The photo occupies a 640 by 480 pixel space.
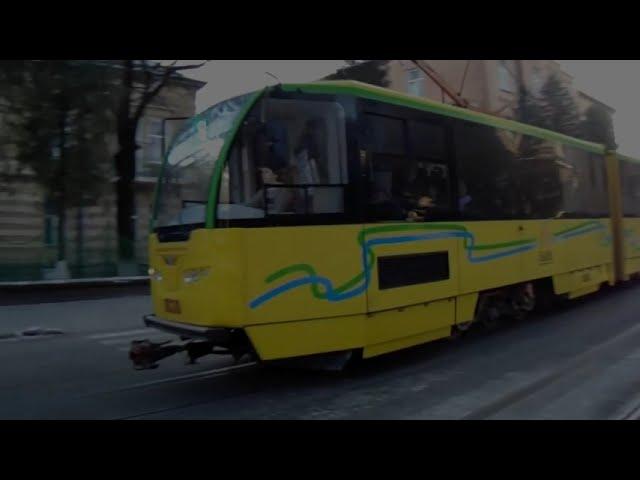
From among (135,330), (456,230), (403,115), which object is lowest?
(135,330)

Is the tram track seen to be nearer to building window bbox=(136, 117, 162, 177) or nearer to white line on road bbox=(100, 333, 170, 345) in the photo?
white line on road bbox=(100, 333, 170, 345)

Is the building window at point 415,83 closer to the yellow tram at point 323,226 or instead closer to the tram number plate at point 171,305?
the yellow tram at point 323,226

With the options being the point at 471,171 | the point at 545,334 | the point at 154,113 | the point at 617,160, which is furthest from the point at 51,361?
the point at 154,113

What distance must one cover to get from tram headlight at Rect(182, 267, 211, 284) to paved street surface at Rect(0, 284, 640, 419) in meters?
1.23

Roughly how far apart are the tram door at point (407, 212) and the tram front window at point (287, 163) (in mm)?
423

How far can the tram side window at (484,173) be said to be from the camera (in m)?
7.37

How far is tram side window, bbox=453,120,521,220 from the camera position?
737cm

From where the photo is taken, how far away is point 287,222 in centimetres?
526

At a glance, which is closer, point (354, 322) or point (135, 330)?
point (354, 322)

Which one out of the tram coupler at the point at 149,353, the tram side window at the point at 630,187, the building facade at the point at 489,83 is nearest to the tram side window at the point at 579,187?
the tram side window at the point at 630,187

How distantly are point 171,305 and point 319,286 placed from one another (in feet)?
5.14

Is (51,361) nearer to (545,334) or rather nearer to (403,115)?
(403,115)

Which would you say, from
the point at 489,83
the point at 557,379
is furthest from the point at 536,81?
the point at 557,379
